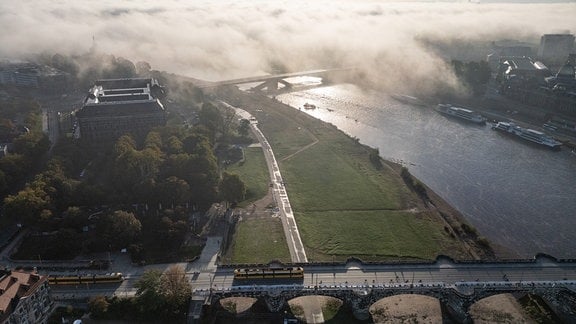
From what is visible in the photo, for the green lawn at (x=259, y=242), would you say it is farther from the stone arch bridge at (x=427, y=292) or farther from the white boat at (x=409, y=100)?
the white boat at (x=409, y=100)

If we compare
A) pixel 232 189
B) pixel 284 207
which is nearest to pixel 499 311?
pixel 284 207

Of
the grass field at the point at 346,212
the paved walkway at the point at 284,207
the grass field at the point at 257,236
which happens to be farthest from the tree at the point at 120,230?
the paved walkway at the point at 284,207

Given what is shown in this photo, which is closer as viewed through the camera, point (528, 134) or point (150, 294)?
point (150, 294)

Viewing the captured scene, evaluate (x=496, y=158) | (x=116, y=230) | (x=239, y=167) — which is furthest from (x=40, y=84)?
(x=496, y=158)

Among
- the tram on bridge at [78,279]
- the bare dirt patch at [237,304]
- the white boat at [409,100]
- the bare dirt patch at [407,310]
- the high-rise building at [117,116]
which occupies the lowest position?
the bare dirt patch at [407,310]

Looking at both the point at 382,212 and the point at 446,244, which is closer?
the point at 446,244

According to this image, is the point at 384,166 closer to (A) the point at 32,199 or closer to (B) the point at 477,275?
(B) the point at 477,275

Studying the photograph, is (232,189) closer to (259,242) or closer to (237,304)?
(259,242)
